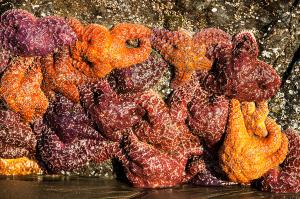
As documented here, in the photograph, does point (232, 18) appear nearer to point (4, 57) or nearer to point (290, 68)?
point (290, 68)

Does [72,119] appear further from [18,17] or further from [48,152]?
[18,17]

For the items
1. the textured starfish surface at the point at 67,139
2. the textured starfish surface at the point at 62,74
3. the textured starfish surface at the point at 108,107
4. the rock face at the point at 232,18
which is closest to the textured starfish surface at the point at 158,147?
the textured starfish surface at the point at 108,107

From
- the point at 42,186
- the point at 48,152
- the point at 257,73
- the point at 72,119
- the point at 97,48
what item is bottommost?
the point at 42,186

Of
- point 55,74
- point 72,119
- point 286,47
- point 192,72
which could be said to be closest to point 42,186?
point 72,119

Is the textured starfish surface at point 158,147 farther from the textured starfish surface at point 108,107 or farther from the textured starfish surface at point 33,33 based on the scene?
the textured starfish surface at point 33,33

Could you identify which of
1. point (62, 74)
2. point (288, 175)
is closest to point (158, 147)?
point (62, 74)

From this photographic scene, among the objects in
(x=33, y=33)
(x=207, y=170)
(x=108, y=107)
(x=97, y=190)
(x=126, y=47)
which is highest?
(x=33, y=33)
